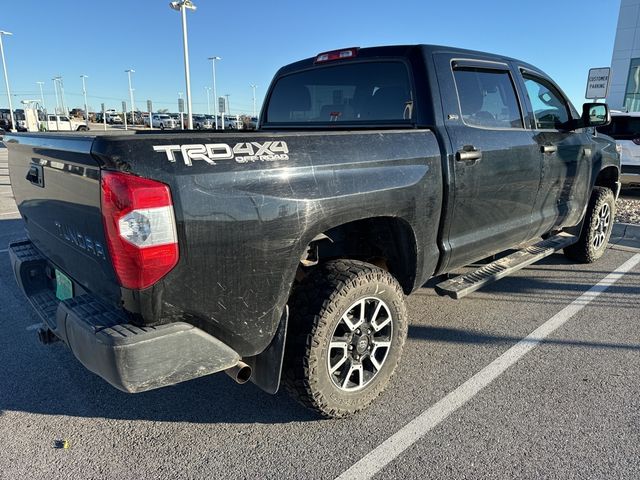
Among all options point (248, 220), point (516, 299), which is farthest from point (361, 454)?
point (516, 299)

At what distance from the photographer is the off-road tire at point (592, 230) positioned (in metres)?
5.28

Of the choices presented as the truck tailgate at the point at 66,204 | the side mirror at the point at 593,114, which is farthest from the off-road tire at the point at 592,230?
the truck tailgate at the point at 66,204

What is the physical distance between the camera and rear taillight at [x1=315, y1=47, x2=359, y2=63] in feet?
11.5

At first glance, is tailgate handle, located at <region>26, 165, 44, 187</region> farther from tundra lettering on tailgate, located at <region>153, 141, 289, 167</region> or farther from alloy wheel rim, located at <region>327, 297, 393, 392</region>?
alloy wheel rim, located at <region>327, 297, 393, 392</region>

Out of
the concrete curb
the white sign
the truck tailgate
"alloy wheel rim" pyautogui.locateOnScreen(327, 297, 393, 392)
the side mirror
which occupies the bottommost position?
the concrete curb

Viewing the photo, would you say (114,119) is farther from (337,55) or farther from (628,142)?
(337,55)

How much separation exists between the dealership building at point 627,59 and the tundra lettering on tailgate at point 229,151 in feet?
81.5

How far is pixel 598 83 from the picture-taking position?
1059 centimetres

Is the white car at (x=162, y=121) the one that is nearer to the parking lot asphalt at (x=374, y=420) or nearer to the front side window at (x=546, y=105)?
the front side window at (x=546, y=105)

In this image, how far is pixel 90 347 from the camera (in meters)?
1.95

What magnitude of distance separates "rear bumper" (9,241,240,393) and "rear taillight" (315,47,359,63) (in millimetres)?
2406

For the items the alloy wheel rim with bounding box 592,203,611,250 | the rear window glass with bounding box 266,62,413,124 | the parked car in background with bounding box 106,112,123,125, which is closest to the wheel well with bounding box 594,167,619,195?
the alloy wheel rim with bounding box 592,203,611,250

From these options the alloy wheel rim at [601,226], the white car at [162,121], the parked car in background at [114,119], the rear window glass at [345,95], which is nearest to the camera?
the rear window glass at [345,95]

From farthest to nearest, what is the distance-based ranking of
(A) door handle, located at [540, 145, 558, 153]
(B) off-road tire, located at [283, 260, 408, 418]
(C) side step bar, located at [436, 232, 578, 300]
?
(A) door handle, located at [540, 145, 558, 153]
(C) side step bar, located at [436, 232, 578, 300]
(B) off-road tire, located at [283, 260, 408, 418]
